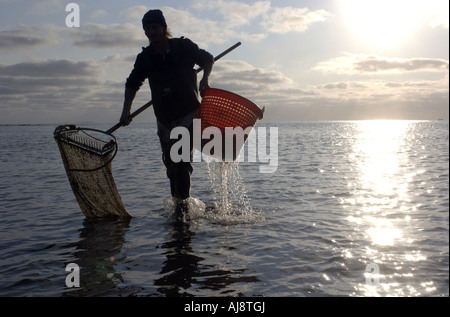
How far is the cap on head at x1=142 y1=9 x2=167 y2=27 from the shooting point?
564cm

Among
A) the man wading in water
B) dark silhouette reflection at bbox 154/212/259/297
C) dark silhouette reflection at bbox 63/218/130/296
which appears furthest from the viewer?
the man wading in water

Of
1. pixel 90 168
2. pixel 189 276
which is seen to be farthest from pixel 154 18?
pixel 189 276

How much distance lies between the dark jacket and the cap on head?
1.22 feet

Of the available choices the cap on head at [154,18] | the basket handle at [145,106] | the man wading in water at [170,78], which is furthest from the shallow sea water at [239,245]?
the cap on head at [154,18]

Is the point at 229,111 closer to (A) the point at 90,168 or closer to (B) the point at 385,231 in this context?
(A) the point at 90,168

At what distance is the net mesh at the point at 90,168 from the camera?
595 centimetres

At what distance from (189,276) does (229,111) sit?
235 centimetres

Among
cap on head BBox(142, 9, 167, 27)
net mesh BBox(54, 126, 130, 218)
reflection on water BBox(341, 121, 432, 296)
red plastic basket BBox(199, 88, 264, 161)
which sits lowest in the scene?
reflection on water BBox(341, 121, 432, 296)

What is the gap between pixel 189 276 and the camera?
4.20m

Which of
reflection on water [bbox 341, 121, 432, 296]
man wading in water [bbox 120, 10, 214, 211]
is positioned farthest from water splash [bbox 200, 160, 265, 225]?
reflection on water [bbox 341, 121, 432, 296]

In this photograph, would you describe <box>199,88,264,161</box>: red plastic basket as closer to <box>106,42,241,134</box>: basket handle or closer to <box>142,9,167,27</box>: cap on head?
<box>106,42,241,134</box>: basket handle

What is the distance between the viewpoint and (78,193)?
6.32m
